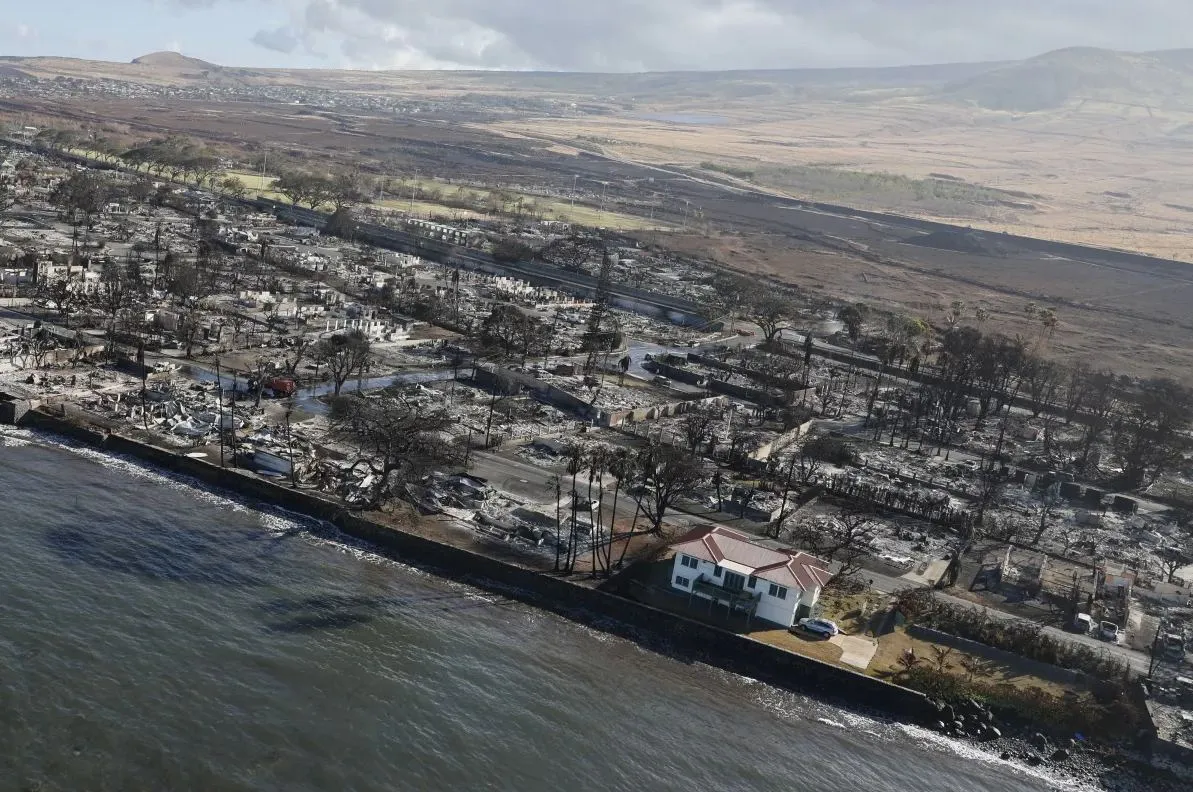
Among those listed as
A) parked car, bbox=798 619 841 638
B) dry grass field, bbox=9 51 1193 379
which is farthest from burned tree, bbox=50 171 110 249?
parked car, bbox=798 619 841 638

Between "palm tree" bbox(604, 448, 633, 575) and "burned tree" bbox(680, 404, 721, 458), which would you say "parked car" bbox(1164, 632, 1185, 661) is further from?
"burned tree" bbox(680, 404, 721, 458)

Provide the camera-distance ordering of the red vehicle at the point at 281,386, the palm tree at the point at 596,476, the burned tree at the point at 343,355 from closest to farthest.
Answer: the palm tree at the point at 596,476 → the red vehicle at the point at 281,386 → the burned tree at the point at 343,355

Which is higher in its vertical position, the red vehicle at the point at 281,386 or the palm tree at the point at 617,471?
the red vehicle at the point at 281,386

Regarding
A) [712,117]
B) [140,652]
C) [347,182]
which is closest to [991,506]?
[140,652]

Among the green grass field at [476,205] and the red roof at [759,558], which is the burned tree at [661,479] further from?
the green grass field at [476,205]

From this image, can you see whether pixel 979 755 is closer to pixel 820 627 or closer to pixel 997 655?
pixel 997 655

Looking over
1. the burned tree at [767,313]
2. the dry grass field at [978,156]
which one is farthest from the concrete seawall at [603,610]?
the dry grass field at [978,156]
